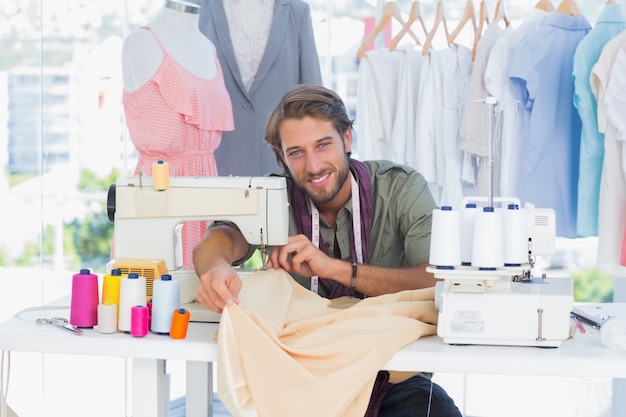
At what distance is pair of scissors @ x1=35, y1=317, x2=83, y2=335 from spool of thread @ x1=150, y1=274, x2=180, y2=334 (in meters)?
0.19

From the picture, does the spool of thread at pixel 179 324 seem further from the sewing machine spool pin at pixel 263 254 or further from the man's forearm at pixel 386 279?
the man's forearm at pixel 386 279

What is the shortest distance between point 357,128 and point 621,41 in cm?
122

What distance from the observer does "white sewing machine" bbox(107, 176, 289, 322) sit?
256 cm

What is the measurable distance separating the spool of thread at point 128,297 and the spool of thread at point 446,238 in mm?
711

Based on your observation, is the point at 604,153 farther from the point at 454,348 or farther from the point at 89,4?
the point at 89,4

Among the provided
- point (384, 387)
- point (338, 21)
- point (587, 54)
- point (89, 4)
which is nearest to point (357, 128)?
point (338, 21)

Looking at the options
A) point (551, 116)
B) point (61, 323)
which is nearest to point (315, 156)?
point (61, 323)

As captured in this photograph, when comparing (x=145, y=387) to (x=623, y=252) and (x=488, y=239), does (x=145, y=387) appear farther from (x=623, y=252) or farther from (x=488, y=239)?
(x=623, y=252)

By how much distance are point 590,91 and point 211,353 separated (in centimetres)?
235

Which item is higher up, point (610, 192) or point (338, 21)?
point (338, 21)

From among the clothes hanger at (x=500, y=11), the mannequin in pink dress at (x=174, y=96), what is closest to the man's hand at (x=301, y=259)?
the mannequin in pink dress at (x=174, y=96)

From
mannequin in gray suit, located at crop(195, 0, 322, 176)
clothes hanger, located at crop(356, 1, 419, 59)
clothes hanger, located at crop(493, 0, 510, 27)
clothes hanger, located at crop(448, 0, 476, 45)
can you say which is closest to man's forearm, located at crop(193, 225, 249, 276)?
mannequin in gray suit, located at crop(195, 0, 322, 176)

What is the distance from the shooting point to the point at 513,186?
4.14 metres

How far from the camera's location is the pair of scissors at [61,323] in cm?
234
